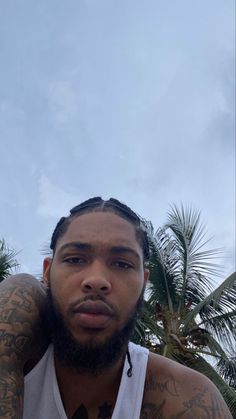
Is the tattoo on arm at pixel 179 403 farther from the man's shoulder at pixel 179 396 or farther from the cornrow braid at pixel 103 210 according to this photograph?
the cornrow braid at pixel 103 210

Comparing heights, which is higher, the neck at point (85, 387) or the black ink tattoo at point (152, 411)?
the neck at point (85, 387)

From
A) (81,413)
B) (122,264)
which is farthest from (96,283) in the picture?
(81,413)

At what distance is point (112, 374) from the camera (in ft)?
7.05

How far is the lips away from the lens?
1903 mm

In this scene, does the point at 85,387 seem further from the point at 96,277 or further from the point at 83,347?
the point at 96,277

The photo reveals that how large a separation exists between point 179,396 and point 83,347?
529 mm

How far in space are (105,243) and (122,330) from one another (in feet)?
1.27

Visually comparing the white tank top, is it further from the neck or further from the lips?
the lips

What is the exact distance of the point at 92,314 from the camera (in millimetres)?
1903

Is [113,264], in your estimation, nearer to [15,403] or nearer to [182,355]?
[15,403]

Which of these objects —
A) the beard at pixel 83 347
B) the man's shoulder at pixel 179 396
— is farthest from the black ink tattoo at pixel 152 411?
the beard at pixel 83 347

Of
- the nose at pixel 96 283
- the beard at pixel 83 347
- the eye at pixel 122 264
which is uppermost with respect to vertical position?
the eye at pixel 122 264

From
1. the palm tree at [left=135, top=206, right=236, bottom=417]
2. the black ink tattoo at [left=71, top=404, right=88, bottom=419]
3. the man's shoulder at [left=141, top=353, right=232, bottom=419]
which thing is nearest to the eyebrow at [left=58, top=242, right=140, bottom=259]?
the man's shoulder at [left=141, top=353, right=232, bottom=419]

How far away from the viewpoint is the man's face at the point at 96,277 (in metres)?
1.93
